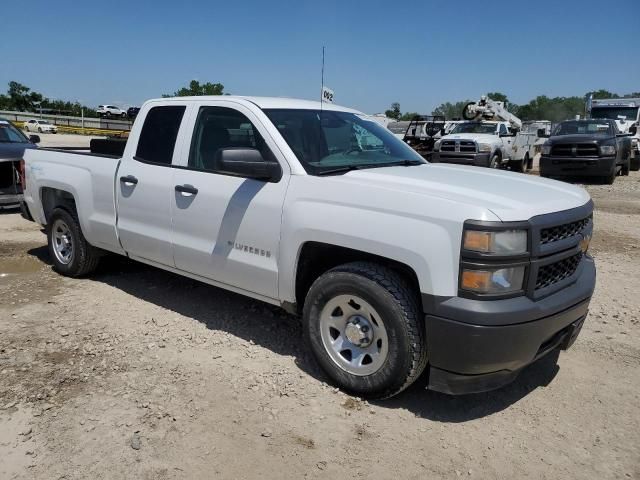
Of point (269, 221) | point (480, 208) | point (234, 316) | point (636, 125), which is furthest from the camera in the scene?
point (636, 125)

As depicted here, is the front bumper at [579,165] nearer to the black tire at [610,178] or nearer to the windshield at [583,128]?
the black tire at [610,178]

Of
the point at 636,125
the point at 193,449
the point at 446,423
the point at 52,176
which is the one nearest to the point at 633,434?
→ the point at 446,423

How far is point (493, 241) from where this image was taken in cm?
290

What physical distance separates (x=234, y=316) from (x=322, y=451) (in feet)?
6.75

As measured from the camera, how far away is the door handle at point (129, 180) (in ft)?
15.6

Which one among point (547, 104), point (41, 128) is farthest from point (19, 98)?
point (547, 104)

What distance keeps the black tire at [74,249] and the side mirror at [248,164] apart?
2.64 metres

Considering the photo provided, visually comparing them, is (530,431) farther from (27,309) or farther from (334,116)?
(27,309)

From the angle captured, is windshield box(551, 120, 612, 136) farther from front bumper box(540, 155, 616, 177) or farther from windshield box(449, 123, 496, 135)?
windshield box(449, 123, 496, 135)

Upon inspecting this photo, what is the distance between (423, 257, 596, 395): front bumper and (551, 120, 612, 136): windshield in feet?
51.7

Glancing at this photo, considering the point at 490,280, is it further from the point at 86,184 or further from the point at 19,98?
the point at 19,98

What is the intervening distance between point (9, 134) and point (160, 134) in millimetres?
6979

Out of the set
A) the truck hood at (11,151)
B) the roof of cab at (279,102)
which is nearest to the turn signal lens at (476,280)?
the roof of cab at (279,102)

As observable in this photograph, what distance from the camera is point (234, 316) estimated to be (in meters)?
4.87
